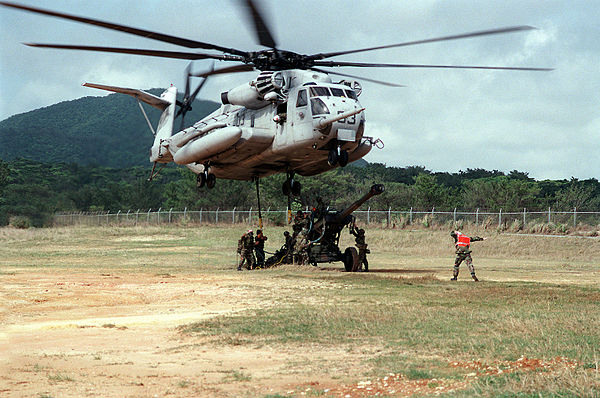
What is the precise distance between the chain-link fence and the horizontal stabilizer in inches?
558

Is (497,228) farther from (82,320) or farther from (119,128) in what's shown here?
(82,320)

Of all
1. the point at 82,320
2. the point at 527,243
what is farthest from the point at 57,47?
the point at 527,243

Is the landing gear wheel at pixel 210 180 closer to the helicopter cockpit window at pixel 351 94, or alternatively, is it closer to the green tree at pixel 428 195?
the helicopter cockpit window at pixel 351 94

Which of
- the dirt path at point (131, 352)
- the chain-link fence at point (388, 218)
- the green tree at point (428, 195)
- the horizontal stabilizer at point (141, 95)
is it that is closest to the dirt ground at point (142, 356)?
the dirt path at point (131, 352)

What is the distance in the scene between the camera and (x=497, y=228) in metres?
45.3

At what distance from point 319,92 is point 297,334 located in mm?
12091

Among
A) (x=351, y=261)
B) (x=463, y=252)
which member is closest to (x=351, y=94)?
(x=351, y=261)

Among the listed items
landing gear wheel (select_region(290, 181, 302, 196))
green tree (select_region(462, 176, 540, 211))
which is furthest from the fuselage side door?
green tree (select_region(462, 176, 540, 211))

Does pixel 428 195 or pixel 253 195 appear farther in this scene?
pixel 253 195

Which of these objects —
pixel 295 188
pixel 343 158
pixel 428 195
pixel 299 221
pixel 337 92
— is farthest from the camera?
pixel 428 195

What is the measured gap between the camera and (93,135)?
80.4 ft

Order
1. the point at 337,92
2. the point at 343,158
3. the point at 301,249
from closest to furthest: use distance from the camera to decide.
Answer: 1. the point at 337,92
2. the point at 343,158
3. the point at 301,249

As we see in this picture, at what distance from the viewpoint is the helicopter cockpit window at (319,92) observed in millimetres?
22359

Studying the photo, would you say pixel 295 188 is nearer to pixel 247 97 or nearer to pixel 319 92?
pixel 247 97
